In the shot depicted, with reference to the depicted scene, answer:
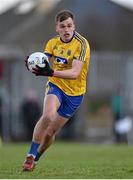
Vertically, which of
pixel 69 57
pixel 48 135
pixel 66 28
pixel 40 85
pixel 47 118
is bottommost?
pixel 40 85

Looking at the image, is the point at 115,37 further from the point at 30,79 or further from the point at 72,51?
the point at 72,51

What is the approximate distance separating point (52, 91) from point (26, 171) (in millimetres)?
1302

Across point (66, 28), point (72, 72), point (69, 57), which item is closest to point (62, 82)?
point (69, 57)

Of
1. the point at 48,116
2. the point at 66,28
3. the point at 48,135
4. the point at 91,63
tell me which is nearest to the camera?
the point at 48,116

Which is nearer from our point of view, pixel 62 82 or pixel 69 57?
pixel 69 57

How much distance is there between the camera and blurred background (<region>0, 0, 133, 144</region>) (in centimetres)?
3147

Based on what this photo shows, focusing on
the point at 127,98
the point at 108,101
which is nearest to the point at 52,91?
the point at 127,98

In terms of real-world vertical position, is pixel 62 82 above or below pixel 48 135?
above

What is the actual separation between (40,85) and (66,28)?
21009 mm

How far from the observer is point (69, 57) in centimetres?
1307

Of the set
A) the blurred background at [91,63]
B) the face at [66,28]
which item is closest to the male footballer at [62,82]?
the face at [66,28]

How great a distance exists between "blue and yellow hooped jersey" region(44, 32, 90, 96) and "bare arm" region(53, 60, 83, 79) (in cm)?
9

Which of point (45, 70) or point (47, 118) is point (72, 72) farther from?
point (47, 118)

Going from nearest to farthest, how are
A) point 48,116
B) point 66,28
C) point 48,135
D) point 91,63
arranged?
point 48,116 → point 66,28 → point 48,135 → point 91,63
